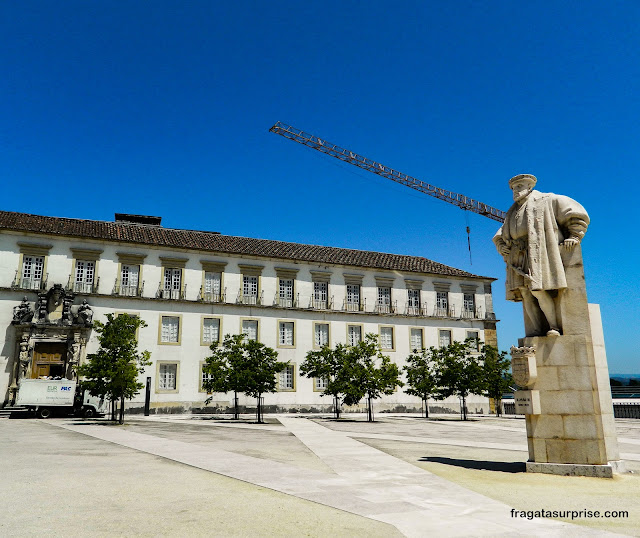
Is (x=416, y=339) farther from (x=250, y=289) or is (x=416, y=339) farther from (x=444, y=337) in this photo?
(x=250, y=289)

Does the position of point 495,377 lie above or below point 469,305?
below

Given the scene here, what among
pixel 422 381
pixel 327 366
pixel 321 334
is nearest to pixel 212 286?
pixel 321 334

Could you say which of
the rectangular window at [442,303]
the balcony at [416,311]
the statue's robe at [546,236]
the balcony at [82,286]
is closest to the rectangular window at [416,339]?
the balcony at [416,311]

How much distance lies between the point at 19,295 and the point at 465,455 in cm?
3279

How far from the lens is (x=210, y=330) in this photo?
39.6 meters

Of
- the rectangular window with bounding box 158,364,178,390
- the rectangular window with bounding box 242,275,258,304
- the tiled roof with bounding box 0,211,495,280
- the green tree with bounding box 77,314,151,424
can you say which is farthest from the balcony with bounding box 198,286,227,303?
the green tree with bounding box 77,314,151,424

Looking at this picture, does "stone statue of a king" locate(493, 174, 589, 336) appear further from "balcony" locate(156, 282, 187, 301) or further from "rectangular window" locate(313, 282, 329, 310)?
"rectangular window" locate(313, 282, 329, 310)

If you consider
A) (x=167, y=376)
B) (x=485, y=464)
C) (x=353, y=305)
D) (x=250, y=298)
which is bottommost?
(x=485, y=464)

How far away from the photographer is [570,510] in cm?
625

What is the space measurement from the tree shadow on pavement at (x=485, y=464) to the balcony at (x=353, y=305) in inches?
1314

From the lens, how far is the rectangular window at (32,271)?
115 ft

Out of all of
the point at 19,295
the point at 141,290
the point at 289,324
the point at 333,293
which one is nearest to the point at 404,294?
the point at 333,293

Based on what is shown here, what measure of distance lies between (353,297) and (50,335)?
76.3ft

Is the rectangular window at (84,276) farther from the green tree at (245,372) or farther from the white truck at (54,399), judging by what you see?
the green tree at (245,372)
